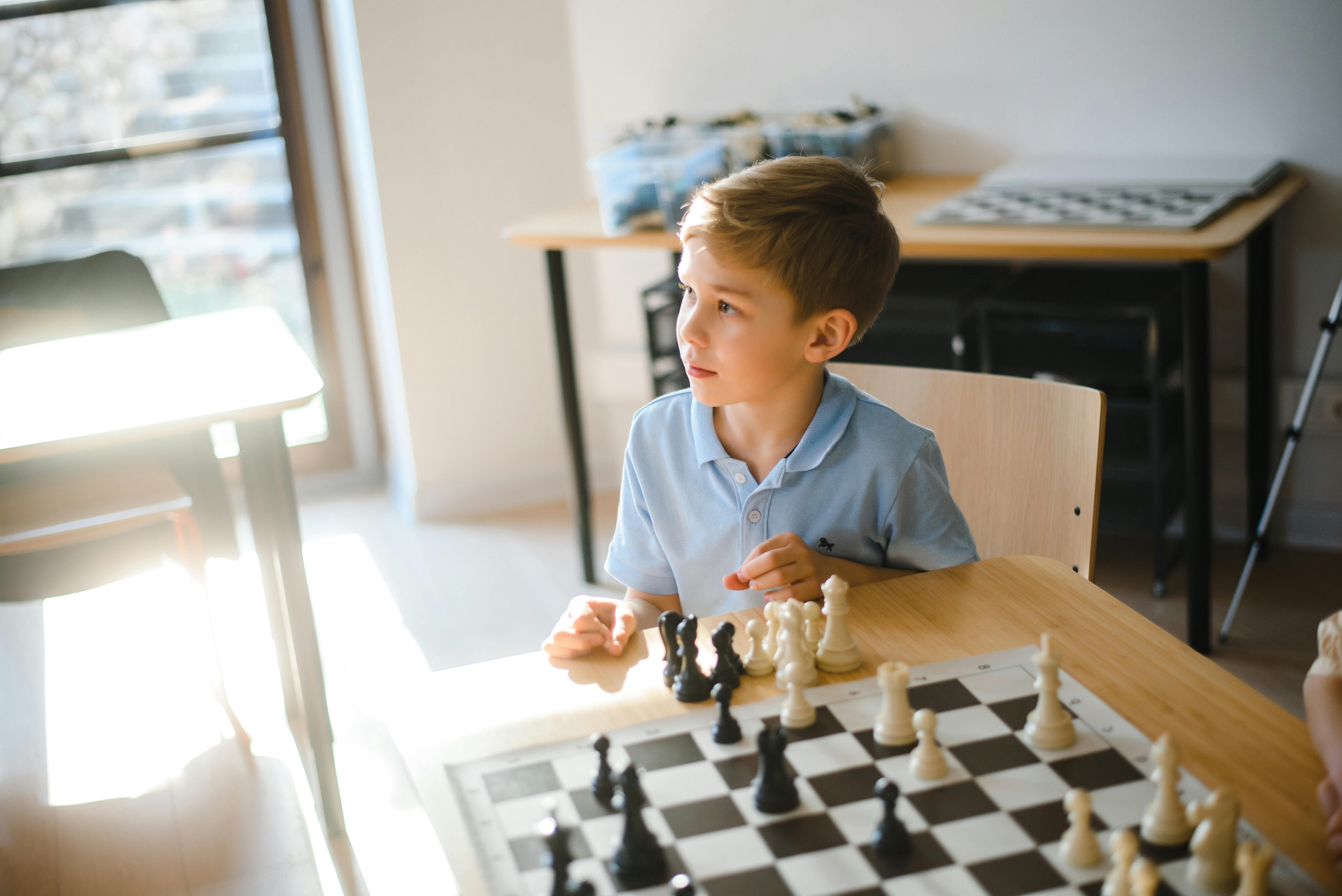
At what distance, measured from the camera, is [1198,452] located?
2.37 metres

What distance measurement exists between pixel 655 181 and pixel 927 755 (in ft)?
6.56

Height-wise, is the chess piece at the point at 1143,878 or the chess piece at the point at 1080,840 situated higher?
the chess piece at the point at 1143,878

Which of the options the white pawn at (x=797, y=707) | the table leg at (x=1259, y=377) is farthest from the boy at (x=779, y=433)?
the table leg at (x=1259, y=377)

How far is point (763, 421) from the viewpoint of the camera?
143 centimetres

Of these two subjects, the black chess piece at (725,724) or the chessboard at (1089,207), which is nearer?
the black chess piece at (725,724)

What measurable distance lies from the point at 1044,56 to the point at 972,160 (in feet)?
0.95

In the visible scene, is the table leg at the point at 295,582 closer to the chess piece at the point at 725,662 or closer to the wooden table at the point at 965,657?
the wooden table at the point at 965,657

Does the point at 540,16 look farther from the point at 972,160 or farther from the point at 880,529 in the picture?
the point at 880,529

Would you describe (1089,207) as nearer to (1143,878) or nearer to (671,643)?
(671,643)

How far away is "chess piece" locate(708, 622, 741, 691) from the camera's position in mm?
1059

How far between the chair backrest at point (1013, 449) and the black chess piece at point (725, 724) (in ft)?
1.83

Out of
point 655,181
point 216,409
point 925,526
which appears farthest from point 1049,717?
point 655,181

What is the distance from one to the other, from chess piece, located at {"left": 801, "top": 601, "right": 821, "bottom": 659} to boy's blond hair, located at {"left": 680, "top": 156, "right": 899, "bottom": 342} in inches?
14.3

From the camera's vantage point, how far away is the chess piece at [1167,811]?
0.81 m
